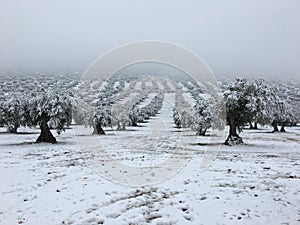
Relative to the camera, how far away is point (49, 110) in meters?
20.3

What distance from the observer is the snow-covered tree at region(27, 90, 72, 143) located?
795 inches

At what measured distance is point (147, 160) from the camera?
14.1 m

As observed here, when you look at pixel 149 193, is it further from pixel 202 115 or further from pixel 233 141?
pixel 202 115

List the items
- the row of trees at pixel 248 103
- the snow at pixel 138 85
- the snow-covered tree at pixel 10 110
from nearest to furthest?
the row of trees at pixel 248 103 < the snow-covered tree at pixel 10 110 < the snow at pixel 138 85

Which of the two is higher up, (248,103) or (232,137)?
(248,103)

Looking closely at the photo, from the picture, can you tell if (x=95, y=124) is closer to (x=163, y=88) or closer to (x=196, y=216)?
(x=196, y=216)

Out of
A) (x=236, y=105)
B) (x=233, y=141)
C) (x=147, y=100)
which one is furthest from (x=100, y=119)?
(x=147, y=100)

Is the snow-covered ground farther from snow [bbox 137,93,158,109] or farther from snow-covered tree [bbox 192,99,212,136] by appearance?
snow [bbox 137,93,158,109]

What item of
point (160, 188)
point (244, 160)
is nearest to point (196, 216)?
point (160, 188)

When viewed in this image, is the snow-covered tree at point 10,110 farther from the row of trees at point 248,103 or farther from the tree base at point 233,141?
the row of trees at point 248,103

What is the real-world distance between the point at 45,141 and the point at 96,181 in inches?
538

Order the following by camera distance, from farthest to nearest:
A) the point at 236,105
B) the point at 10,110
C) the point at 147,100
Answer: the point at 147,100 < the point at 10,110 < the point at 236,105

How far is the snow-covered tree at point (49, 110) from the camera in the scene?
2019 cm

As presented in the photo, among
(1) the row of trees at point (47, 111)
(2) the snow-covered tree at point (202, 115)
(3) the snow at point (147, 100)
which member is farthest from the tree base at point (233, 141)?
(3) the snow at point (147, 100)
